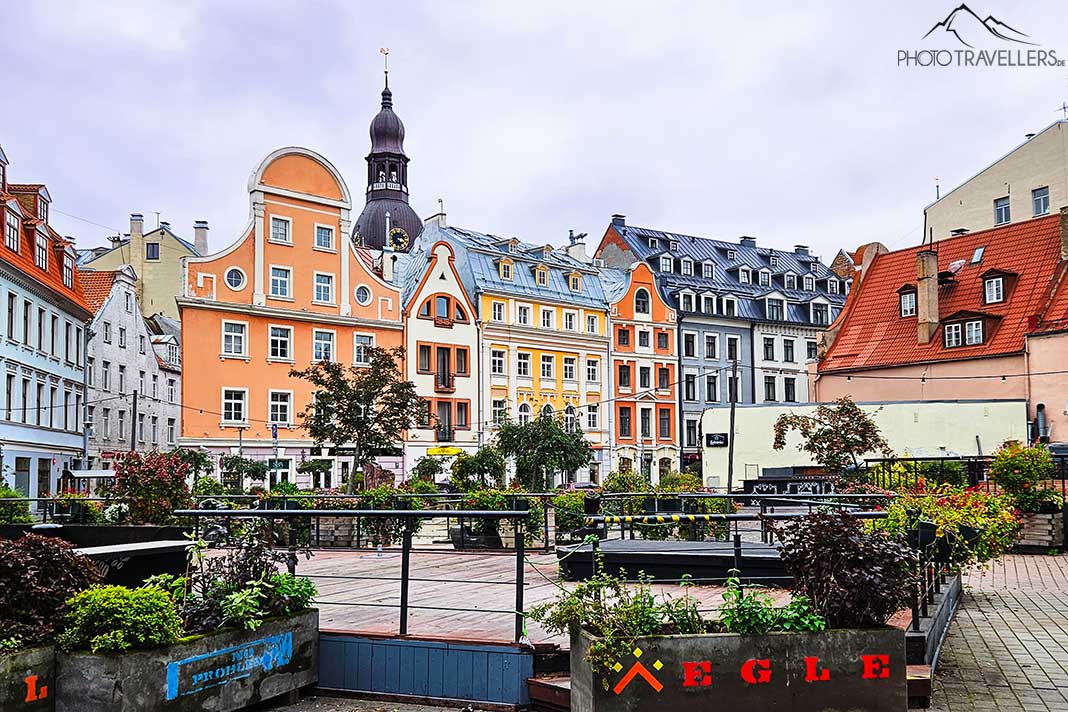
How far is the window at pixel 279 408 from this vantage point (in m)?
47.9

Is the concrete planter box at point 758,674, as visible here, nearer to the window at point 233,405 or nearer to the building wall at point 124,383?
the window at point 233,405

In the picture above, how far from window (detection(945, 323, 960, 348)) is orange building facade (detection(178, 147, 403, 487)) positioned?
25453mm

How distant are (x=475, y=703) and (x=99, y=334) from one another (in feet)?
156

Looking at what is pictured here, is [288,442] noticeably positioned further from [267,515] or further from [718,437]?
[267,515]

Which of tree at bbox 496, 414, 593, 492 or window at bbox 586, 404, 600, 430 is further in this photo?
window at bbox 586, 404, 600, 430

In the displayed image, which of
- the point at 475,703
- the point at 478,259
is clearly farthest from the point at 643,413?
the point at 475,703

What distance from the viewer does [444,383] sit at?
53.8m

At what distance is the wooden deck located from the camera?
8930mm

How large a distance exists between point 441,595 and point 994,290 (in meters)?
36.2

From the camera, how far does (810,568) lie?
23.5ft

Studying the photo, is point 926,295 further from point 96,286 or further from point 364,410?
point 96,286

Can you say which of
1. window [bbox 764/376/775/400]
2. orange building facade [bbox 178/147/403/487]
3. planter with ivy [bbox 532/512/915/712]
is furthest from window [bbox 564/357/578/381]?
planter with ivy [bbox 532/512/915/712]

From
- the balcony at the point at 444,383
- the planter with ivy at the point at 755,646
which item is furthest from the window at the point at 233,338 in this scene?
the planter with ivy at the point at 755,646

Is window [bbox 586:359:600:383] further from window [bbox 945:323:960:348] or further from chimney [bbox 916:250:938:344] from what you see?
window [bbox 945:323:960:348]
